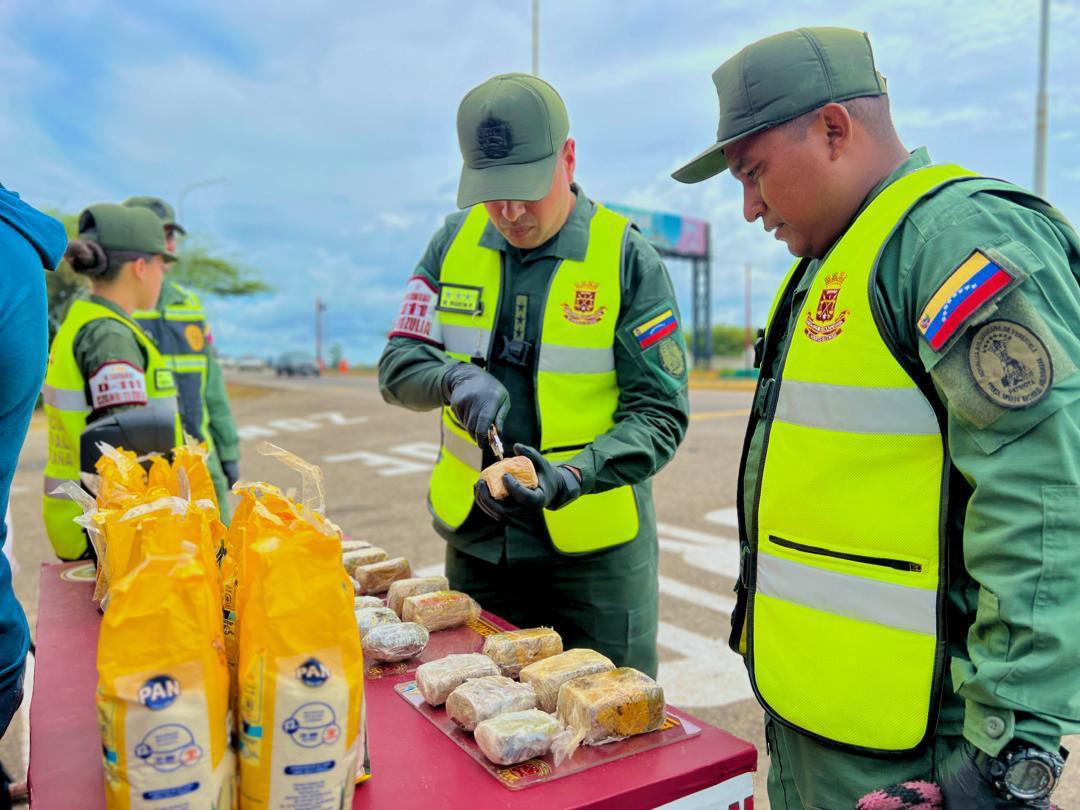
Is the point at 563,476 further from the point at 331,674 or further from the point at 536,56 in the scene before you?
the point at 536,56

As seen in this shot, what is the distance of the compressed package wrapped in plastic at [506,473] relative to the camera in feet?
5.89

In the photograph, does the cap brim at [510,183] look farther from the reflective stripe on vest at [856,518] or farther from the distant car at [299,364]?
the distant car at [299,364]

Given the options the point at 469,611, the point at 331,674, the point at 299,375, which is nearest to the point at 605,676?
the point at 469,611

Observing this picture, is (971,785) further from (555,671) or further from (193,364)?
(193,364)

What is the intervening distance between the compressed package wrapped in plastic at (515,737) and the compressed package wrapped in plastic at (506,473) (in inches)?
20.6

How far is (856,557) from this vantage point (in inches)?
53.3

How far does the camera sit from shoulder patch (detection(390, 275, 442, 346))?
2494mm

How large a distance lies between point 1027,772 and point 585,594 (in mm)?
1369

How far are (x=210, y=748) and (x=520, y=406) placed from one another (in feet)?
4.74

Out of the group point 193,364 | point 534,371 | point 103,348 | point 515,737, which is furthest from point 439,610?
point 193,364

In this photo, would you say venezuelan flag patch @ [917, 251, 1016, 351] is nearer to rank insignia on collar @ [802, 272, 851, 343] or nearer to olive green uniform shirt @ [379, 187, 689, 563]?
rank insignia on collar @ [802, 272, 851, 343]

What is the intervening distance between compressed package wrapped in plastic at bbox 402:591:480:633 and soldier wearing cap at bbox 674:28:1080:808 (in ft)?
2.36

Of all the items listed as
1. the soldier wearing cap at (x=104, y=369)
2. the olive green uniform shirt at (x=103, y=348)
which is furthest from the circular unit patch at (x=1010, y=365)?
the olive green uniform shirt at (x=103, y=348)

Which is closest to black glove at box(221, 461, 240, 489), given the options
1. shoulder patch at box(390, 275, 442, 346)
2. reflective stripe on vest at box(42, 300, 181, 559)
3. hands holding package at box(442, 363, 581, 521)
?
reflective stripe on vest at box(42, 300, 181, 559)
